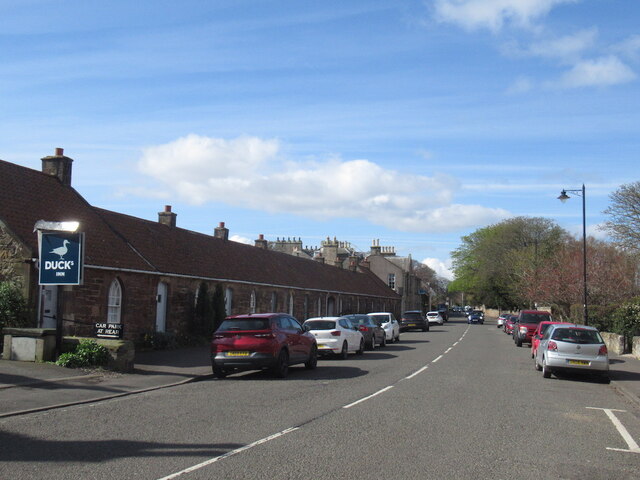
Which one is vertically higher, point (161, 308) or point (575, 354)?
point (161, 308)

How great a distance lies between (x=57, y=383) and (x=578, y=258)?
3718 centimetres

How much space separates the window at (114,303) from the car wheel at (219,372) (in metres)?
7.03

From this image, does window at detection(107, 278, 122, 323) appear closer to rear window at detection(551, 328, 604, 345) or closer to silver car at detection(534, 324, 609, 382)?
silver car at detection(534, 324, 609, 382)

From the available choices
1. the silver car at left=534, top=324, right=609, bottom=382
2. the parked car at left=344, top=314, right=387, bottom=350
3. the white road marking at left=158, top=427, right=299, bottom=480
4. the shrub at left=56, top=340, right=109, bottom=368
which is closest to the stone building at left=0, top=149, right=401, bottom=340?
the shrub at left=56, top=340, right=109, bottom=368

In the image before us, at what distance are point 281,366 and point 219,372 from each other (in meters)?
1.54

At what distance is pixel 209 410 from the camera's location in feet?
34.9

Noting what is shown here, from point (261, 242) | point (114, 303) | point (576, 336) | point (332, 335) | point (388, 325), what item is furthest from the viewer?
point (261, 242)

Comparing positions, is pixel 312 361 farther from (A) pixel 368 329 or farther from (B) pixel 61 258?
(A) pixel 368 329

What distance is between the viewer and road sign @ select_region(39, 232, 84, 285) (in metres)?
15.9

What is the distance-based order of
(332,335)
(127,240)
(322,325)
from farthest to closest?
1. (127,240)
2. (322,325)
3. (332,335)

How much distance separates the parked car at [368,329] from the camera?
1008 inches

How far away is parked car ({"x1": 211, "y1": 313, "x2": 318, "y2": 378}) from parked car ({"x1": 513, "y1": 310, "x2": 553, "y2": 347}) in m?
18.6

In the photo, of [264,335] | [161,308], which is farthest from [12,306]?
[161,308]

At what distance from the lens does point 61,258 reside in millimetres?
16047
